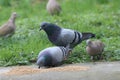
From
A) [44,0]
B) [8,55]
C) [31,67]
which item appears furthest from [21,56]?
[44,0]

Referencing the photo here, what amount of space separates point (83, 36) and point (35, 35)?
1658 mm

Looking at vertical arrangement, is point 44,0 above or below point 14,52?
above

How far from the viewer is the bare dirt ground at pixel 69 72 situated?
6.42m

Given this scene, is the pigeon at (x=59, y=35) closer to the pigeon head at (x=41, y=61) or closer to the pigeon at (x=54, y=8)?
the pigeon head at (x=41, y=61)

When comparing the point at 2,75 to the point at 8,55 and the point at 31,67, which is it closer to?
the point at 31,67

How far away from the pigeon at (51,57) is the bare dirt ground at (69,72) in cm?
12

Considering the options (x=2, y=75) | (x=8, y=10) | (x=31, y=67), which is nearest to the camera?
(x=2, y=75)

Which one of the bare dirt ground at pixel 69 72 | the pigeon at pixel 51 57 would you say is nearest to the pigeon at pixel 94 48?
the bare dirt ground at pixel 69 72

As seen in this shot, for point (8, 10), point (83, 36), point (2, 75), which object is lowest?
point (2, 75)

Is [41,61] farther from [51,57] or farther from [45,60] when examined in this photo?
[51,57]

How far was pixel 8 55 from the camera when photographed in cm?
800

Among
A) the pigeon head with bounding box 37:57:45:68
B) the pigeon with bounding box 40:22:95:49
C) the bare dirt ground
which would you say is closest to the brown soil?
the bare dirt ground

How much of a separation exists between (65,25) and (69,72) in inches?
134

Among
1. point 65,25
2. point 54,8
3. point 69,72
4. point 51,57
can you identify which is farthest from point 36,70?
point 54,8
